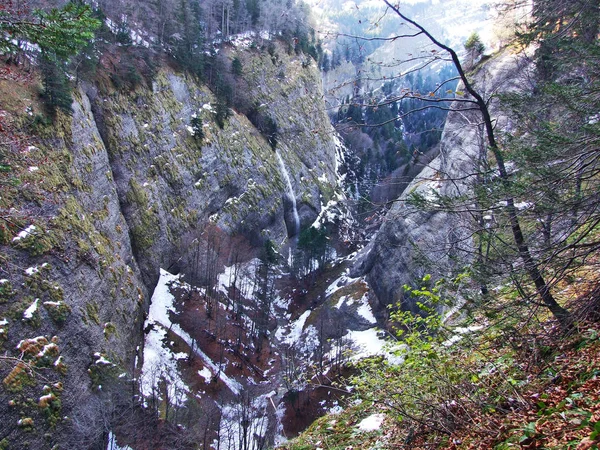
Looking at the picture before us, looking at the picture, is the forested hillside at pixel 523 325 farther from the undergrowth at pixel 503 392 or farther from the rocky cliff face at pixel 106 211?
the rocky cliff face at pixel 106 211

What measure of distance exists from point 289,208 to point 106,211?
30090mm

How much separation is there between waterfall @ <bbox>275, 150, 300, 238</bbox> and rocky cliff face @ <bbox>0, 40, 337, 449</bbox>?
0.38 m

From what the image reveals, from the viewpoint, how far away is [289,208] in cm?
5753

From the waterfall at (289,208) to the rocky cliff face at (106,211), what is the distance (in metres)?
0.38

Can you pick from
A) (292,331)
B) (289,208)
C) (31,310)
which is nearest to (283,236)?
A: (289,208)

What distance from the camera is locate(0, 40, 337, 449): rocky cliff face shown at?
19.5 m

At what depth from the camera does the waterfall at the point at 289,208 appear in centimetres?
5706

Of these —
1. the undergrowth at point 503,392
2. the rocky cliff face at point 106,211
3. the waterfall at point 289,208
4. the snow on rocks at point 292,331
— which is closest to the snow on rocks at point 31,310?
the rocky cliff face at point 106,211

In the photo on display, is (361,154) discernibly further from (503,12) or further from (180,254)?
(503,12)

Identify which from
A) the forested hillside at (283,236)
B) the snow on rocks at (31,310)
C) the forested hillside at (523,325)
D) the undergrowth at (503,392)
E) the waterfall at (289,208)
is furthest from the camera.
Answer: the waterfall at (289,208)

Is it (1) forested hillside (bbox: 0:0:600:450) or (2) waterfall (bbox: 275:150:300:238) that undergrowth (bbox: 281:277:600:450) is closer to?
(1) forested hillside (bbox: 0:0:600:450)

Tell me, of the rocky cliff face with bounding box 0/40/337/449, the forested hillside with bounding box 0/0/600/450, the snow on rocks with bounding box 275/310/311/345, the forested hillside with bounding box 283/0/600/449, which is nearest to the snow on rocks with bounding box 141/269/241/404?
the forested hillside with bounding box 0/0/600/450

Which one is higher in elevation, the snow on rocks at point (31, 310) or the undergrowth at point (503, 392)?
the snow on rocks at point (31, 310)

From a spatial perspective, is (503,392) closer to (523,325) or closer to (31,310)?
(523,325)
